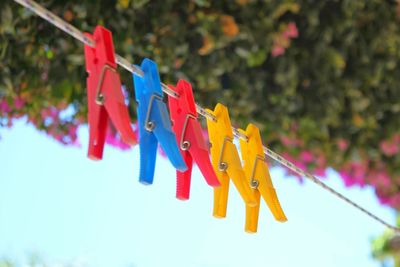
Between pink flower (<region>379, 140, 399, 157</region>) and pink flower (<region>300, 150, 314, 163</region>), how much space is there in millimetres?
238

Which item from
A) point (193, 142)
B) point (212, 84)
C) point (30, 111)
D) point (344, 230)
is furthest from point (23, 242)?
point (193, 142)

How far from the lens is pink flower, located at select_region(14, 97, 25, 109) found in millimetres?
2520

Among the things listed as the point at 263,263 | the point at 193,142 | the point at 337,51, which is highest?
the point at 337,51

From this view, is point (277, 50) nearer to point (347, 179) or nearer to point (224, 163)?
point (347, 179)

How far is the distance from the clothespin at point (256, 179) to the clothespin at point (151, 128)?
23 centimetres

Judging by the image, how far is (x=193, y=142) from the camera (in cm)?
113

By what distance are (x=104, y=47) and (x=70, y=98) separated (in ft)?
4.83

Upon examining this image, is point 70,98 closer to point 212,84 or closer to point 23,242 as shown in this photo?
point 212,84

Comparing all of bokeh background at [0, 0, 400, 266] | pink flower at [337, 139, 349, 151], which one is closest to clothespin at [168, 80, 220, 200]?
bokeh background at [0, 0, 400, 266]

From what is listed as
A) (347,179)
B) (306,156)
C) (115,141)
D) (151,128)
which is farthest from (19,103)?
(151,128)

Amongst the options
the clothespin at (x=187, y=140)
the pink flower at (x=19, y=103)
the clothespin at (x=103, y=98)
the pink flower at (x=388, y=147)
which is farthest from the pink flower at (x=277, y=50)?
the clothespin at (x=103, y=98)

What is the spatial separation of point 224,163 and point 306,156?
1636 mm

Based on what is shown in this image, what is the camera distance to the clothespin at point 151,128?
103cm

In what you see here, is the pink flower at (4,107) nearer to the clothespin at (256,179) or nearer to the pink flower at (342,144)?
the pink flower at (342,144)
